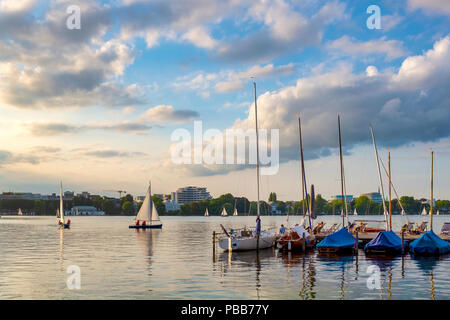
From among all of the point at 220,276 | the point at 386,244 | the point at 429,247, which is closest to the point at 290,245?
the point at 386,244

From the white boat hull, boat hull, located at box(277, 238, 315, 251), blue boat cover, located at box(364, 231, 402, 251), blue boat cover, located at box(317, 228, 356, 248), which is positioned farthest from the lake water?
boat hull, located at box(277, 238, 315, 251)

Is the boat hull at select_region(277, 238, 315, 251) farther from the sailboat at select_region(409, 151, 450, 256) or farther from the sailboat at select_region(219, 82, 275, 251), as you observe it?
the sailboat at select_region(409, 151, 450, 256)

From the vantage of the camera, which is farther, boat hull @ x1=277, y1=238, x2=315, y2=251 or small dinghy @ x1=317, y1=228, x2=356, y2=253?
boat hull @ x1=277, y1=238, x2=315, y2=251

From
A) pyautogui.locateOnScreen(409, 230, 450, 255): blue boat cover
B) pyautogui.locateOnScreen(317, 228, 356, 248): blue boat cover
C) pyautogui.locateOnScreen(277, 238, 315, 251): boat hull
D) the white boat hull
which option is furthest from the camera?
pyautogui.locateOnScreen(277, 238, 315, 251): boat hull

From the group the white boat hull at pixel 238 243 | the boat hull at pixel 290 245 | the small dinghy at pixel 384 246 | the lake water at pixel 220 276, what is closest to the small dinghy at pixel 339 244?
the lake water at pixel 220 276

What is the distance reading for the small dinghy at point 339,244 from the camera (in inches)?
2104

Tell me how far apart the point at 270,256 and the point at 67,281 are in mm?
24676

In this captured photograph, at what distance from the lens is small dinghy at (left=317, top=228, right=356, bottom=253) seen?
53.4 metres

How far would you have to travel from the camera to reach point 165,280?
114ft

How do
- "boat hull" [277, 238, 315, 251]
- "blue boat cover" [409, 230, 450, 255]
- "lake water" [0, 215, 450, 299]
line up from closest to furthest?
"lake water" [0, 215, 450, 299] → "blue boat cover" [409, 230, 450, 255] → "boat hull" [277, 238, 315, 251]

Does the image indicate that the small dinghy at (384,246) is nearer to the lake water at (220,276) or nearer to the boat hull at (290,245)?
the lake water at (220,276)

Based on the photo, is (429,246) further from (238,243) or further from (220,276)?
(220,276)
